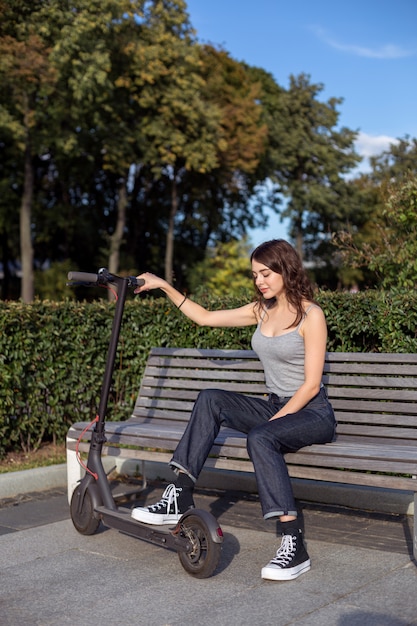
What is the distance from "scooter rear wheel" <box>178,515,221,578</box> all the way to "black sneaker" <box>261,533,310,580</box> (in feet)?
0.80

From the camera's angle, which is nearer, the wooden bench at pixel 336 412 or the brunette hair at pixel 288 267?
the wooden bench at pixel 336 412

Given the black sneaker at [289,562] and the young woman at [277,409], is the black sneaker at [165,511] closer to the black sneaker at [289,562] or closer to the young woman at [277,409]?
the young woman at [277,409]

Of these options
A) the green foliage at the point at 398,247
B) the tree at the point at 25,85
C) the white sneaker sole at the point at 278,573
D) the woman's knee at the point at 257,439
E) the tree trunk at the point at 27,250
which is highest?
the tree at the point at 25,85

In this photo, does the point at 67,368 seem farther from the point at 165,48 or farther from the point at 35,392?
the point at 165,48

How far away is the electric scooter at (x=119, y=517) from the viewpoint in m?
4.03

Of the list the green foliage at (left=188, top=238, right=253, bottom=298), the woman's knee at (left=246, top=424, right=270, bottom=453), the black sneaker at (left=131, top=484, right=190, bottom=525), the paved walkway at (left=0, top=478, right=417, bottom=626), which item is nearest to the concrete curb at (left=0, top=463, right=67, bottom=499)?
the paved walkway at (left=0, top=478, right=417, bottom=626)

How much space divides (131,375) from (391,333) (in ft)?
7.62

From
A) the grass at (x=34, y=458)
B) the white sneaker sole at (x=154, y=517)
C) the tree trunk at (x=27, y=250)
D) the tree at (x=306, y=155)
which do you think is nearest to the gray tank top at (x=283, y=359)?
the white sneaker sole at (x=154, y=517)

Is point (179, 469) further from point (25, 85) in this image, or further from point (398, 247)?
point (25, 85)

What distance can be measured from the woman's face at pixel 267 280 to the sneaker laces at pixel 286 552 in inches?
50.3

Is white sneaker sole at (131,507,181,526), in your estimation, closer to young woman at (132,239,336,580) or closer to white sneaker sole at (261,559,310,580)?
young woman at (132,239,336,580)

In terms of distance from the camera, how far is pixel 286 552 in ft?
13.4

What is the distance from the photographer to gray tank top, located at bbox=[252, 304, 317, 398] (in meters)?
4.60

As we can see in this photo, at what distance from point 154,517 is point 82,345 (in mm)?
2899
